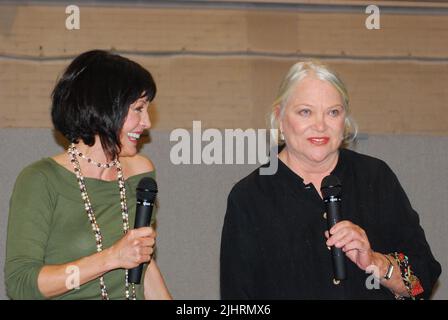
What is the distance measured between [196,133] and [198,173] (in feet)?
0.65

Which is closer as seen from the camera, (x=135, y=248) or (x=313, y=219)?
(x=135, y=248)

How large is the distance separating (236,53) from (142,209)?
2279 millimetres

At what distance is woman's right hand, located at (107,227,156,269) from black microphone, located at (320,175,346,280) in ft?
1.63

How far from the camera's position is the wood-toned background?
4152 millimetres

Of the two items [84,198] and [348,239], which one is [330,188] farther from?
[84,198]

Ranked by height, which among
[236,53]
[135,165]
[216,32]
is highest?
[216,32]

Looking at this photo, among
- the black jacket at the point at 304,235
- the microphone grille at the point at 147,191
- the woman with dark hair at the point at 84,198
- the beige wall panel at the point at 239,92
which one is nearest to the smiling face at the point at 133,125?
the woman with dark hair at the point at 84,198

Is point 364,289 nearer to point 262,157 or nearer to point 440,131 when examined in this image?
point 262,157

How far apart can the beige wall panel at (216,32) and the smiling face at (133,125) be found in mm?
1896

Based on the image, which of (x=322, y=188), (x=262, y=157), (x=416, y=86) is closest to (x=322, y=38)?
(x=416, y=86)

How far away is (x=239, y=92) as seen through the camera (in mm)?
4203

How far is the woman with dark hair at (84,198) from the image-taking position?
219cm

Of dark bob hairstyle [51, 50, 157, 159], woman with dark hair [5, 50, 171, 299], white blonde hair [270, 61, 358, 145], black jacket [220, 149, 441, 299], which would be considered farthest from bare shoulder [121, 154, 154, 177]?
white blonde hair [270, 61, 358, 145]

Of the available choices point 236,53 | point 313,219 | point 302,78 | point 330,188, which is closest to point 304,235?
point 313,219
